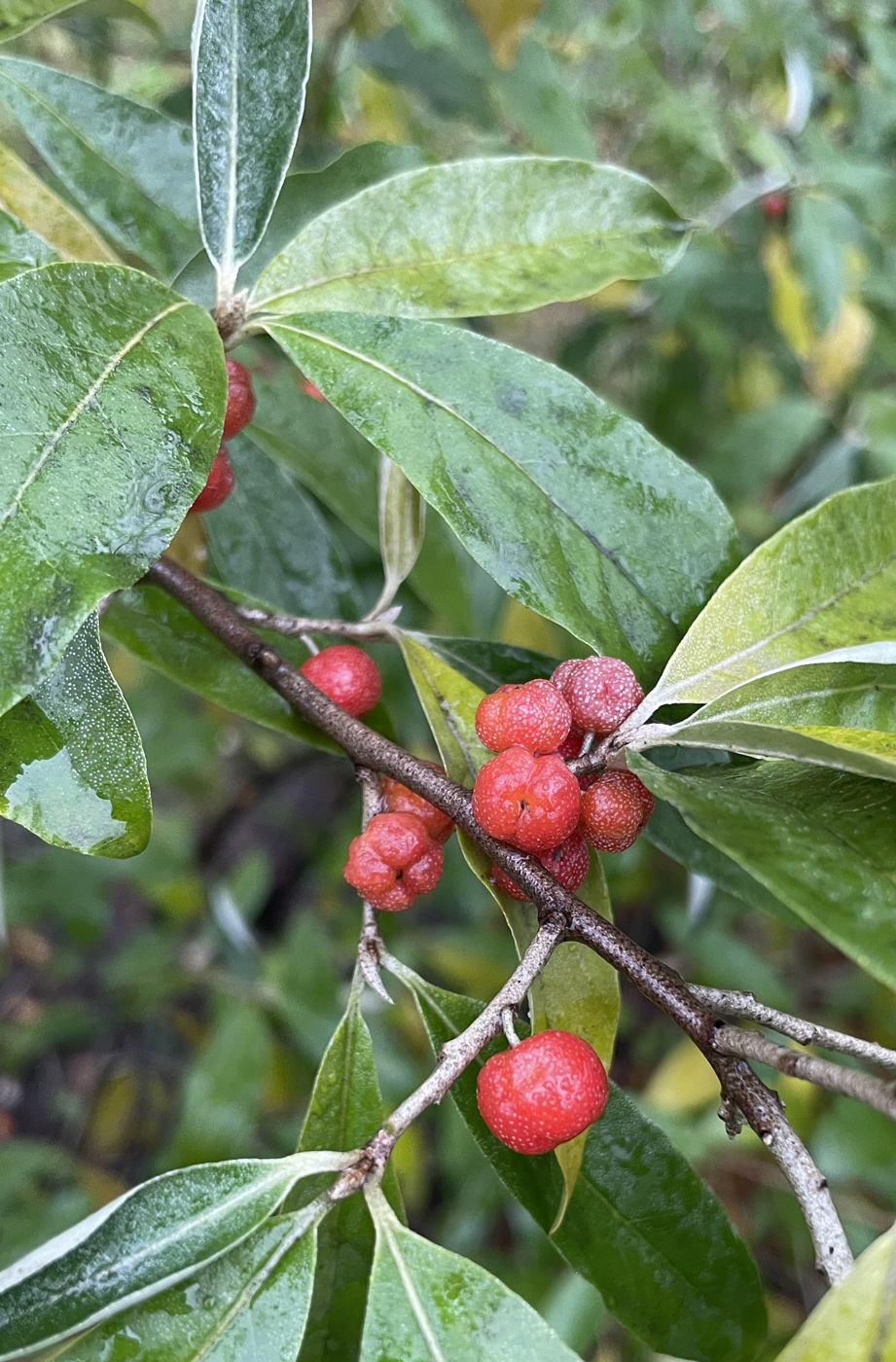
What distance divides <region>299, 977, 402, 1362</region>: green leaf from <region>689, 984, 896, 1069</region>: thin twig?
283 millimetres

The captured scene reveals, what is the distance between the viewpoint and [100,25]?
73.1 inches

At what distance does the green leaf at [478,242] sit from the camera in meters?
0.88

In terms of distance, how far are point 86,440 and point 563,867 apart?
0.46 m

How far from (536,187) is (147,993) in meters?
2.23

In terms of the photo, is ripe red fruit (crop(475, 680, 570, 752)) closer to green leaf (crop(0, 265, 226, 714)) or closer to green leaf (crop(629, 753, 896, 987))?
green leaf (crop(629, 753, 896, 987))

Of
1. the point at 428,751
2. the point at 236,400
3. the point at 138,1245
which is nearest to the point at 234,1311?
the point at 138,1245

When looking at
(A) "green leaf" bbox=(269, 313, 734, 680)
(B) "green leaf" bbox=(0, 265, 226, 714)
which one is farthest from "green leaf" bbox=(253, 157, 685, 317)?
(B) "green leaf" bbox=(0, 265, 226, 714)

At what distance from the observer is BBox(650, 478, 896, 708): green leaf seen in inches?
29.4

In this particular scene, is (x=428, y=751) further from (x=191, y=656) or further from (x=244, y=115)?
(x=244, y=115)

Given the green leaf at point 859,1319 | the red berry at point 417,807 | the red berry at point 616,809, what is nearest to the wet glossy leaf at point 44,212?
the red berry at point 417,807

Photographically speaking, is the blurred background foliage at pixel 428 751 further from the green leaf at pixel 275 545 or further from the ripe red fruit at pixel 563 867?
the ripe red fruit at pixel 563 867

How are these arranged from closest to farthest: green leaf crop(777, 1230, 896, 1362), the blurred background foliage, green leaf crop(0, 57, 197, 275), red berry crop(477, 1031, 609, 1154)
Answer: green leaf crop(777, 1230, 896, 1362) < red berry crop(477, 1031, 609, 1154) < green leaf crop(0, 57, 197, 275) < the blurred background foliage

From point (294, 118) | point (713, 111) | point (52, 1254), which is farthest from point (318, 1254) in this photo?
point (713, 111)

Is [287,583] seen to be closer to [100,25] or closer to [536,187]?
[536,187]
